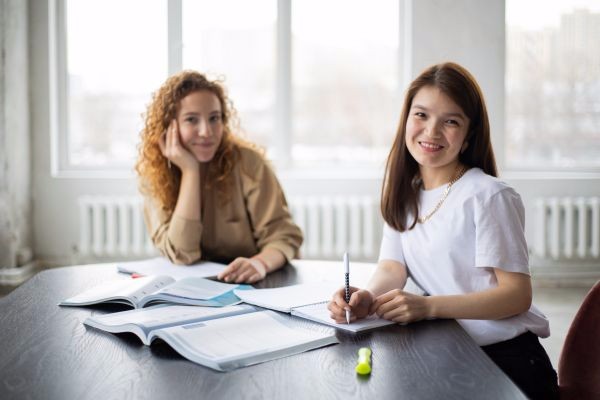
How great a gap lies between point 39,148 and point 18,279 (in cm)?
85

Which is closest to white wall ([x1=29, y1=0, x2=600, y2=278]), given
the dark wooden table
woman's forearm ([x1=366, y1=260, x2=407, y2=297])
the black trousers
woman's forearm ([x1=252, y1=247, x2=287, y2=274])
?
woman's forearm ([x1=252, y1=247, x2=287, y2=274])

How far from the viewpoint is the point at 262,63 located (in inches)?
180

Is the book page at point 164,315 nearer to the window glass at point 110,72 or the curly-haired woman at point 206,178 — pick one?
the curly-haired woman at point 206,178

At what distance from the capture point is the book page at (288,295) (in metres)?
1.47

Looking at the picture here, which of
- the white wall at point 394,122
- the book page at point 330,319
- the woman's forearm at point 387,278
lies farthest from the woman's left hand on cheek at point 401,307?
the white wall at point 394,122

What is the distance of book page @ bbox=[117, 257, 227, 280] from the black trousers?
788mm

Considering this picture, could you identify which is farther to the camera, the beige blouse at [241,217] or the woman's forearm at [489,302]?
the beige blouse at [241,217]

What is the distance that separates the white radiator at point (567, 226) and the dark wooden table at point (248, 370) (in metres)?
3.21

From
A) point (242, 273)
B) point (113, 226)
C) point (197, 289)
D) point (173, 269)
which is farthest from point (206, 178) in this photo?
point (113, 226)

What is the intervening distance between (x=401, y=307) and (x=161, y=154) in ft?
4.05

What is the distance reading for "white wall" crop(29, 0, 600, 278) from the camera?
14.1 feet

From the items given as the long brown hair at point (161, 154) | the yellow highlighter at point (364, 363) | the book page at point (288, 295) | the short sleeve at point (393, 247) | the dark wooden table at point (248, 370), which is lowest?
the dark wooden table at point (248, 370)

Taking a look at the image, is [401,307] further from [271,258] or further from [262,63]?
[262,63]

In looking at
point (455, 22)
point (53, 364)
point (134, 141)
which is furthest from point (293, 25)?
point (53, 364)
